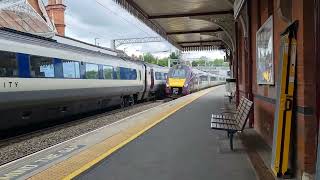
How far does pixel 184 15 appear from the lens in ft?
70.3

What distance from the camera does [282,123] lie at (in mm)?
6246

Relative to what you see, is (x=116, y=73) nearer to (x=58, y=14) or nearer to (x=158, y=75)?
(x=158, y=75)

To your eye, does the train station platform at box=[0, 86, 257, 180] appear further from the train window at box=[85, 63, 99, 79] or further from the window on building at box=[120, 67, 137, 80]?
the window on building at box=[120, 67, 137, 80]

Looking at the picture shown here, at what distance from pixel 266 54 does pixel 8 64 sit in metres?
6.81

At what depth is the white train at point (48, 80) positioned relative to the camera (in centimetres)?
1273

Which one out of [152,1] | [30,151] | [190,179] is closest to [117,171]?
[190,179]

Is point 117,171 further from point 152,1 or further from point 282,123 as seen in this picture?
point 152,1

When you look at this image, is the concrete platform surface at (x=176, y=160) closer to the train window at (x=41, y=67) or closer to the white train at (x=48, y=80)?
the white train at (x=48, y=80)

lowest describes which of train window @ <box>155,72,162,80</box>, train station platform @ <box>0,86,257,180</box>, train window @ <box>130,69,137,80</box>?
train station platform @ <box>0,86,257,180</box>

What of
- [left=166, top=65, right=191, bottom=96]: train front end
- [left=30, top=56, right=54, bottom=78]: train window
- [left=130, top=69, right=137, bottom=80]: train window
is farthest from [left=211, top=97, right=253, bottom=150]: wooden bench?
[left=166, top=65, right=191, bottom=96]: train front end

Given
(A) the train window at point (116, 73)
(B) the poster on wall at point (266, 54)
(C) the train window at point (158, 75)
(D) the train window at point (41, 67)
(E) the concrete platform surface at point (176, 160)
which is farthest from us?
(C) the train window at point (158, 75)

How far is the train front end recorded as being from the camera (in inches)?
1459

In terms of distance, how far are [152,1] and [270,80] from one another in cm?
1040

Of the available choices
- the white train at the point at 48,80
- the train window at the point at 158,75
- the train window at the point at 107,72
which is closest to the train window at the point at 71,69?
the white train at the point at 48,80
